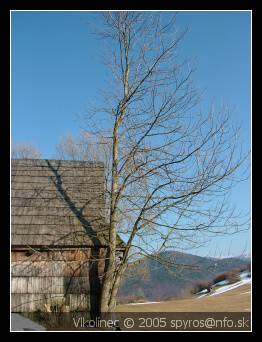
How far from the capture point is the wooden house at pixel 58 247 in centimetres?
918

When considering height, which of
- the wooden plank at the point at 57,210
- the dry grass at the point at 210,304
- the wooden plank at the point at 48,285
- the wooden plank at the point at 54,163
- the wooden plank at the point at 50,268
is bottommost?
the dry grass at the point at 210,304

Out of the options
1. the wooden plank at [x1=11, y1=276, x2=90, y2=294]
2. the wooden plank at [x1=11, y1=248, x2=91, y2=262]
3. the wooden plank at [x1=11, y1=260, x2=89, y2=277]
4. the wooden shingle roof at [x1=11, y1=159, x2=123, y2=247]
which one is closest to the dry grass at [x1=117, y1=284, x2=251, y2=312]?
the wooden plank at [x1=11, y1=276, x2=90, y2=294]

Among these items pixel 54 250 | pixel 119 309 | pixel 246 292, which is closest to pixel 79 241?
pixel 54 250

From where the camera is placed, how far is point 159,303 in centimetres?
1140

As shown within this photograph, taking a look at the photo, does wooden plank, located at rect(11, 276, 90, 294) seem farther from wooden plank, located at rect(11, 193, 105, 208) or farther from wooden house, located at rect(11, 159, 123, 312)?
wooden plank, located at rect(11, 193, 105, 208)

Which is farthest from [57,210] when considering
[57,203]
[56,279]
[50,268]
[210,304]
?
[210,304]

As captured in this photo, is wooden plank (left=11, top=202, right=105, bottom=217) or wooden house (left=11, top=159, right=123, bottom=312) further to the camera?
wooden plank (left=11, top=202, right=105, bottom=217)

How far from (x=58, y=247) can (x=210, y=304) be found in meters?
6.29

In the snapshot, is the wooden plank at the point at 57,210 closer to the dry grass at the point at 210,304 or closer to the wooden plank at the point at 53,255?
the wooden plank at the point at 53,255

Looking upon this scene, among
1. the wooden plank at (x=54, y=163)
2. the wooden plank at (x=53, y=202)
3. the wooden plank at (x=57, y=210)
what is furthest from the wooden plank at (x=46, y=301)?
the wooden plank at (x=54, y=163)

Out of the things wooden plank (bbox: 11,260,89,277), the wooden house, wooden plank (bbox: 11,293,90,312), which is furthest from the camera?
wooden plank (bbox: 11,260,89,277)

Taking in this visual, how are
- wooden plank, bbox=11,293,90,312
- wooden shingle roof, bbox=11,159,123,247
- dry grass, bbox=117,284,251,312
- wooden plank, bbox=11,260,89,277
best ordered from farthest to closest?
dry grass, bbox=117,284,251,312 < wooden shingle roof, bbox=11,159,123,247 < wooden plank, bbox=11,260,89,277 < wooden plank, bbox=11,293,90,312

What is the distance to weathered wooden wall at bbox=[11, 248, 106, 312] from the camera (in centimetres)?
913
